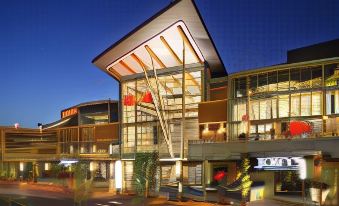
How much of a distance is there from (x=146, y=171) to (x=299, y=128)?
11.3 m

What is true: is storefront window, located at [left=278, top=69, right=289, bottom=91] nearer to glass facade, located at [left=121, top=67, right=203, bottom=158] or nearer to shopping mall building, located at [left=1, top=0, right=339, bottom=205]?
shopping mall building, located at [left=1, top=0, right=339, bottom=205]

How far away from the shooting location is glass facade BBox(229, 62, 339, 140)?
2480cm

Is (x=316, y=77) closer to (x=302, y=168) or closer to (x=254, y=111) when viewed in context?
(x=254, y=111)

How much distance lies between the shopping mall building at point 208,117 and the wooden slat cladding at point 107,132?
0.10m

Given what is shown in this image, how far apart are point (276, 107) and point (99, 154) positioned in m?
18.8

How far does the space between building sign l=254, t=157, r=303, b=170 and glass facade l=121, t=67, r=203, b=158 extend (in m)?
10.4

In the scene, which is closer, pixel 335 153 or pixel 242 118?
pixel 335 153

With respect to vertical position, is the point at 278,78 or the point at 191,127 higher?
the point at 278,78

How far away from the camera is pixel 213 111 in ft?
103

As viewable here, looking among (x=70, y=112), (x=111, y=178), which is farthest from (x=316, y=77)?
(x=70, y=112)

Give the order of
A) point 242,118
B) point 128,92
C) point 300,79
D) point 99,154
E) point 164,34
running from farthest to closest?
point 99,154, point 128,92, point 164,34, point 242,118, point 300,79

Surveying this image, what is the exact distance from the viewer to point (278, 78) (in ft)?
87.4

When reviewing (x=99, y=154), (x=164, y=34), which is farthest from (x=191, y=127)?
(x=99, y=154)

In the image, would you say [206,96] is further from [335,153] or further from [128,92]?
[335,153]
